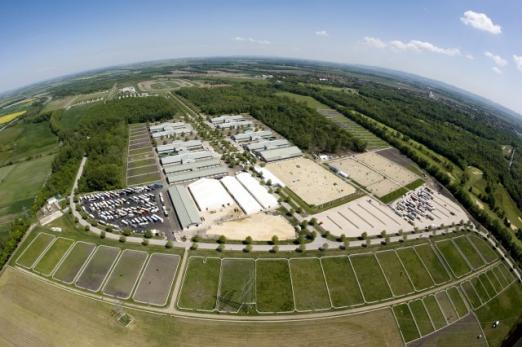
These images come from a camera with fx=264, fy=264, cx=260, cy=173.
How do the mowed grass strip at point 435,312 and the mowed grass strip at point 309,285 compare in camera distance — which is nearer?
the mowed grass strip at point 309,285

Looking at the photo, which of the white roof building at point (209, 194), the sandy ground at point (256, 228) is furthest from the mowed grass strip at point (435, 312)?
the white roof building at point (209, 194)

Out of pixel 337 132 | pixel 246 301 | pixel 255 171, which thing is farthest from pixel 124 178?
pixel 337 132

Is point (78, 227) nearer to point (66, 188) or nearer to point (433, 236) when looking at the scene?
point (66, 188)

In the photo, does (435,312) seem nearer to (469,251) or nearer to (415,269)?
(415,269)

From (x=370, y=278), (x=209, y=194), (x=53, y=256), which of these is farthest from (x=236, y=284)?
(x=53, y=256)

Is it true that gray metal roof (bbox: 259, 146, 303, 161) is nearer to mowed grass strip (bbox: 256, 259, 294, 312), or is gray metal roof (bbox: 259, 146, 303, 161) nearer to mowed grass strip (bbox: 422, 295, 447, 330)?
mowed grass strip (bbox: 256, 259, 294, 312)

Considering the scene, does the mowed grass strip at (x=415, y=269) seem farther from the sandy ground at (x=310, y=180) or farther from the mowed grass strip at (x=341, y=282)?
the sandy ground at (x=310, y=180)

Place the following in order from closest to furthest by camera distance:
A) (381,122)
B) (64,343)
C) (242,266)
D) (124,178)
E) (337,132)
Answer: (64,343) < (242,266) < (124,178) < (337,132) < (381,122)
